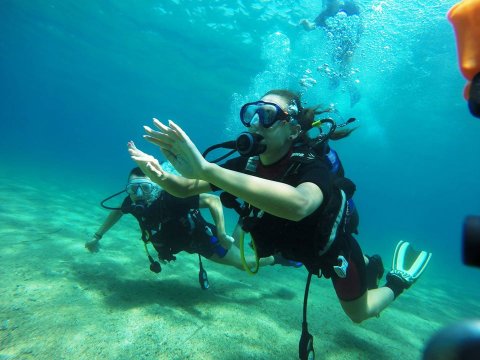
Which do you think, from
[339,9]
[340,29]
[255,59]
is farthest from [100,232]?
[255,59]

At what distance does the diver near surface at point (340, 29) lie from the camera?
15.0 m

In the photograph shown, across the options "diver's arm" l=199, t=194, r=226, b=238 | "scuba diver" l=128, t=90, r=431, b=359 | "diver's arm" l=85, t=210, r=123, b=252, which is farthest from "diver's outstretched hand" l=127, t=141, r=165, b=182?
"diver's arm" l=85, t=210, r=123, b=252

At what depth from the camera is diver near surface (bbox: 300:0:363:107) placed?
15.0m

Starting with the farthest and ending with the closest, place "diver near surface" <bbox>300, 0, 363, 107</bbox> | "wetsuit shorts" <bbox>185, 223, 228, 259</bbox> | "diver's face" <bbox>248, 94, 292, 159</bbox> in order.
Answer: "diver near surface" <bbox>300, 0, 363, 107</bbox> < "wetsuit shorts" <bbox>185, 223, 228, 259</bbox> < "diver's face" <bbox>248, 94, 292, 159</bbox>

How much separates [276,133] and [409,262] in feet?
13.0

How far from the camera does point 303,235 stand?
2930mm

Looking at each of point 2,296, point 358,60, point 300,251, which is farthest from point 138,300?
point 358,60

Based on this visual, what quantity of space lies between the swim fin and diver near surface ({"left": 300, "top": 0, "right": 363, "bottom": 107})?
1387 cm

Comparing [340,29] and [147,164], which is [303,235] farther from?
[340,29]

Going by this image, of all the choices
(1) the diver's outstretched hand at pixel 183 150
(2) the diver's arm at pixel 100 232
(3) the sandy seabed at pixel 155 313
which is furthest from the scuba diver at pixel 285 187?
(2) the diver's arm at pixel 100 232

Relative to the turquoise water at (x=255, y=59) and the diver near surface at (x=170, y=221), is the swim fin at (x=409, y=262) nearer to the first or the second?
the diver near surface at (x=170, y=221)

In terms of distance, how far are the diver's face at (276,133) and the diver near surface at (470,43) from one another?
5.70 feet

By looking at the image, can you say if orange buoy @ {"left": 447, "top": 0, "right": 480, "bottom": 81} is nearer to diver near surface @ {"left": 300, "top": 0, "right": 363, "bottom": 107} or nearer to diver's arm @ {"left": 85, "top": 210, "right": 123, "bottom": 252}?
diver's arm @ {"left": 85, "top": 210, "right": 123, "bottom": 252}

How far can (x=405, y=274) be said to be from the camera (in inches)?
184
